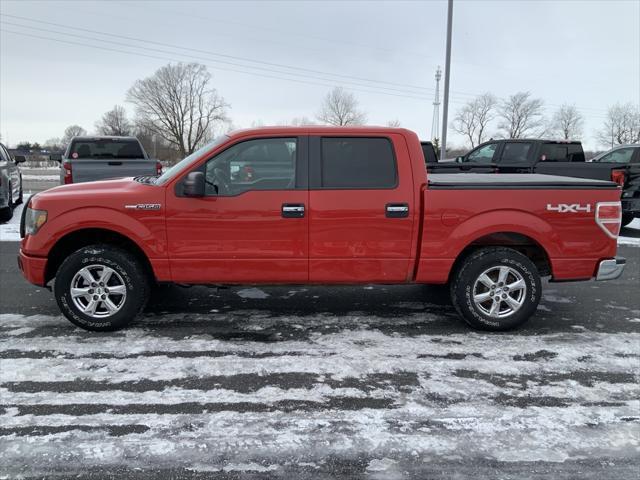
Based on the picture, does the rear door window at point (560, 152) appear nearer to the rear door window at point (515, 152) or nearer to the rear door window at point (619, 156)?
the rear door window at point (515, 152)

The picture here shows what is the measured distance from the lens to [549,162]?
431 inches

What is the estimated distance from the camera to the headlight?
14.8ft

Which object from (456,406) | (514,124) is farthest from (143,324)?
(514,124)

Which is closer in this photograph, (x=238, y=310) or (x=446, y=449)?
(x=446, y=449)

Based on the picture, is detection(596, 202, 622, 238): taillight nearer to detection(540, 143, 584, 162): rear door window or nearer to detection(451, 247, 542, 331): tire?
detection(451, 247, 542, 331): tire

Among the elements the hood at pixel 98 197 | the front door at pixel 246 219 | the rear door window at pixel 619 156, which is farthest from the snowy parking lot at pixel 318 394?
the rear door window at pixel 619 156

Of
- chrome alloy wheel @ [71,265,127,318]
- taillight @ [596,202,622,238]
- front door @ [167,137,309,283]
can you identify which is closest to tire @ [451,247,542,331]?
taillight @ [596,202,622,238]

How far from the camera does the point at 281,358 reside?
4020mm

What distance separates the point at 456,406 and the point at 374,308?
7.13 ft

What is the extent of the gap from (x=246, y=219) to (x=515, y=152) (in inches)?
380

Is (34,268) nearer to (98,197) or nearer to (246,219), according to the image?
(98,197)

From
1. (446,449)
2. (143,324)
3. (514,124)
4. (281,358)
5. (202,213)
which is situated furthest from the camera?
(514,124)

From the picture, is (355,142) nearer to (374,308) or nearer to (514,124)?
(374,308)

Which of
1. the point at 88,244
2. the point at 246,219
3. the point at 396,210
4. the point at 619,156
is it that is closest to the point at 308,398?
the point at 246,219
